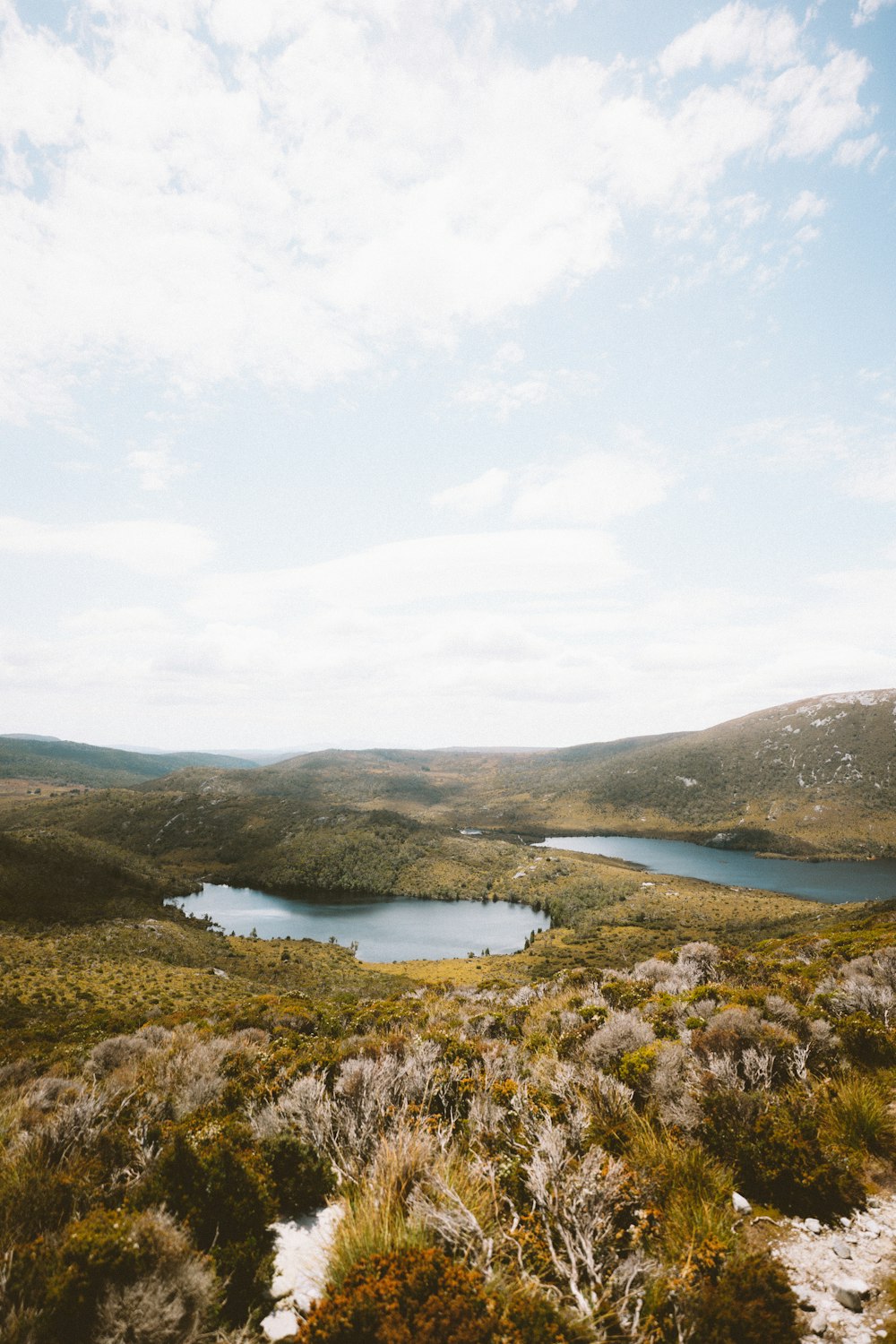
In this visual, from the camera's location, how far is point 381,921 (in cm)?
9425

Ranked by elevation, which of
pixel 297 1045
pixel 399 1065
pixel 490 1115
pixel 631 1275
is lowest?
pixel 297 1045

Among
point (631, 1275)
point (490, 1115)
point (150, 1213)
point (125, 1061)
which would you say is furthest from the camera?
point (125, 1061)

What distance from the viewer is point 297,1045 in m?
13.4

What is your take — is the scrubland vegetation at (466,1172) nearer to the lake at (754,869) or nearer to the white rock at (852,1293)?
the white rock at (852,1293)

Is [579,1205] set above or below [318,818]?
above

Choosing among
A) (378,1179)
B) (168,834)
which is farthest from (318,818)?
(378,1179)

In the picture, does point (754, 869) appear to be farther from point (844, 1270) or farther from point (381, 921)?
point (844, 1270)

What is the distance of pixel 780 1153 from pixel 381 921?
322ft

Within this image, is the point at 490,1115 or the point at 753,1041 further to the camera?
the point at 753,1041

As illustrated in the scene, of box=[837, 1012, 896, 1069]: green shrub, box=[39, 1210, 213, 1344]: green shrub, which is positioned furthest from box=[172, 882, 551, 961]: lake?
box=[39, 1210, 213, 1344]: green shrub

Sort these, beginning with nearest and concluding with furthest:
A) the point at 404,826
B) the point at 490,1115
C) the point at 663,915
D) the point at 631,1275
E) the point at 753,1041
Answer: the point at 631,1275 < the point at 490,1115 < the point at 753,1041 < the point at 663,915 < the point at 404,826

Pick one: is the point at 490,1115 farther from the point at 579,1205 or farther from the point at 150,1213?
the point at 150,1213

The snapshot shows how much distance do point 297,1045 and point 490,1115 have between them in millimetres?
8287

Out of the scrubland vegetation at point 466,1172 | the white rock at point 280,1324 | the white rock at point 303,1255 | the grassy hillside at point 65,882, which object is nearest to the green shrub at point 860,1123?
the scrubland vegetation at point 466,1172
